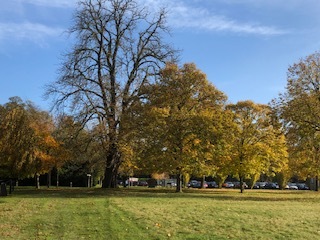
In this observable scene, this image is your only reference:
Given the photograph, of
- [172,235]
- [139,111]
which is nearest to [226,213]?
[172,235]

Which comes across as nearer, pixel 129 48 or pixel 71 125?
pixel 71 125

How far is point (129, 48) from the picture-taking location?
1521 inches

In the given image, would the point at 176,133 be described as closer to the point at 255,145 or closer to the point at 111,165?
the point at 111,165

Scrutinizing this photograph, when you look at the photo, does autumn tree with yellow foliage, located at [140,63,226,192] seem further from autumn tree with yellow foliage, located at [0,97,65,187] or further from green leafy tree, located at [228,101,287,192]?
green leafy tree, located at [228,101,287,192]

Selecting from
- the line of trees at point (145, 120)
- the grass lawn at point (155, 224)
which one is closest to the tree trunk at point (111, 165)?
the line of trees at point (145, 120)

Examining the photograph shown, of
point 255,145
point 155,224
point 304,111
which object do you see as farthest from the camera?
point 255,145

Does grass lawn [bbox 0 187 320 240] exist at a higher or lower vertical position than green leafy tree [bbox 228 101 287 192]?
lower

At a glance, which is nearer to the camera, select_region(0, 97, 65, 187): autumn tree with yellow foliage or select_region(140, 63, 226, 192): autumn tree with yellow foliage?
select_region(140, 63, 226, 192): autumn tree with yellow foliage

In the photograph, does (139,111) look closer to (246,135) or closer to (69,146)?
(69,146)

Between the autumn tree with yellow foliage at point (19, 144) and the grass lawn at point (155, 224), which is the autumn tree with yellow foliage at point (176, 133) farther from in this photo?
the grass lawn at point (155, 224)

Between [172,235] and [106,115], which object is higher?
[106,115]

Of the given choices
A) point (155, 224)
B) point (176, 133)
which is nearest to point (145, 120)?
point (176, 133)

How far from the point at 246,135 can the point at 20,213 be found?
3261 centimetres

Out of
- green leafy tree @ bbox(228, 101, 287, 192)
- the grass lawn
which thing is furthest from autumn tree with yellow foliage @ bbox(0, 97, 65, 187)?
green leafy tree @ bbox(228, 101, 287, 192)
